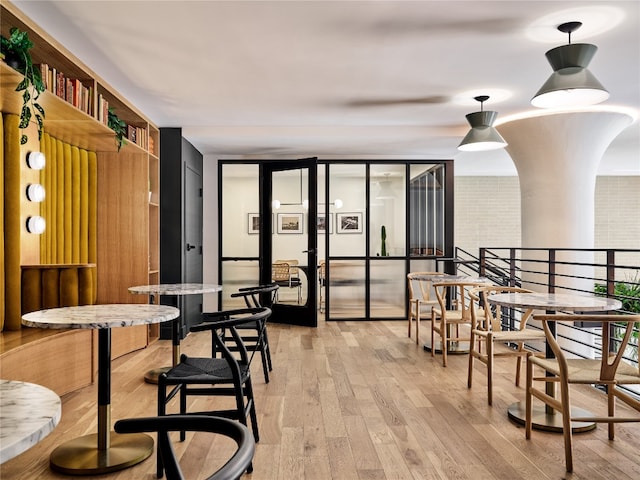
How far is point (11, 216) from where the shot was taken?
4109mm

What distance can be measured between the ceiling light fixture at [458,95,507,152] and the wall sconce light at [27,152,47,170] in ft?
12.4

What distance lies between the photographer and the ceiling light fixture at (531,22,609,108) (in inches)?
133

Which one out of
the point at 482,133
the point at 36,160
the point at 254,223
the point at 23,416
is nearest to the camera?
the point at 23,416

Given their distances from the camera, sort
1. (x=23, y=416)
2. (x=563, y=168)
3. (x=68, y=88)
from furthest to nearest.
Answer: (x=563, y=168) < (x=68, y=88) < (x=23, y=416)

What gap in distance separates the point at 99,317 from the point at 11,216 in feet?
7.05

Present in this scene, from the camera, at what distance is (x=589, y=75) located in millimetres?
3424

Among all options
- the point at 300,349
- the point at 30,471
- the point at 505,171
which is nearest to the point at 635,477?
the point at 30,471

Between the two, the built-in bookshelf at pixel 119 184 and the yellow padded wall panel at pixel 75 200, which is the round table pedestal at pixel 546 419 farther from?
the yellow padded wall panel at pixel 75 200

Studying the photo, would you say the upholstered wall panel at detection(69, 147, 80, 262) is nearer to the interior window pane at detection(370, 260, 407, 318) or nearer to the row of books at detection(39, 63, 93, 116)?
the row of books at detection(39, 63, 93, 116)

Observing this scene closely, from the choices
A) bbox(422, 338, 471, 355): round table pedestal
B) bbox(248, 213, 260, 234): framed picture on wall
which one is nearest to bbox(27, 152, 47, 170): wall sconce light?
bbox(248, 213, 260, 234): framed picture on wall

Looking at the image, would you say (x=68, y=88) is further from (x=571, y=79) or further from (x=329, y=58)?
(x=571, y=79)

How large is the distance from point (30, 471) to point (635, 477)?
9.50 ft

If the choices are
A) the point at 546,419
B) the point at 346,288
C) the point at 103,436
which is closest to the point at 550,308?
the point at 546,419

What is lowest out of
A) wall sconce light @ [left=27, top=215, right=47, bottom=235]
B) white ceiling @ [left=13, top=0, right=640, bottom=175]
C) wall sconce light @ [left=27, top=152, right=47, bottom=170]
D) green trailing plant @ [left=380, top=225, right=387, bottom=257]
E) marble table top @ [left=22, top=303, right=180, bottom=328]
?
marble table top @ [left=22, top=303, right=180, bottom=328]
